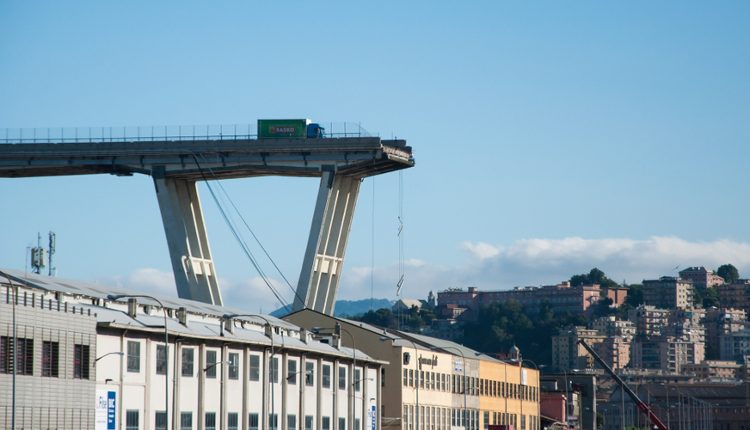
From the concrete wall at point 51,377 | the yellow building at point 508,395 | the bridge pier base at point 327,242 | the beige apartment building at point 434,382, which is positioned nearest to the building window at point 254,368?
the concrete wall at point 51,377

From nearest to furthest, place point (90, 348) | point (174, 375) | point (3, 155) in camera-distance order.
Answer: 1. point (90, 348)
2. point (174, 375)
3. point (3, 155)

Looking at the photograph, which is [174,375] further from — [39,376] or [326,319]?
[326,319]

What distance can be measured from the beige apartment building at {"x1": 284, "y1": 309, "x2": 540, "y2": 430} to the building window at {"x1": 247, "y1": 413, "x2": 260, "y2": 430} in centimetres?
2141

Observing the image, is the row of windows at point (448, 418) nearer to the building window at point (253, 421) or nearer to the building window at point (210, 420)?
the building window at point (253, 421)

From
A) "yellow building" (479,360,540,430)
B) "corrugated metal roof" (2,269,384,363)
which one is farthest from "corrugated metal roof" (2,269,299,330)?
"yellow building" (479,360,540,430)

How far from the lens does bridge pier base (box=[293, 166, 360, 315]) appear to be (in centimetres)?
14800

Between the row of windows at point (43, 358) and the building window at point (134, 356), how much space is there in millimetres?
4511

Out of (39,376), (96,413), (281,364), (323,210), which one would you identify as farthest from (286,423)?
(323,210)

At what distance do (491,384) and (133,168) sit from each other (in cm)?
3922

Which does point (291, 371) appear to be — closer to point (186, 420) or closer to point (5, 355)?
point (186, 420)

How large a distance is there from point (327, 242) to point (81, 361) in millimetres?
82363

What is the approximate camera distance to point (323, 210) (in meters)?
149

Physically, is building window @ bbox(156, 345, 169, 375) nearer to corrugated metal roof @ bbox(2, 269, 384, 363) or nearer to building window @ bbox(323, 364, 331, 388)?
corrugated metal roof @ bbox(2, 269, 384, 363)

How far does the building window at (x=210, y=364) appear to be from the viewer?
8188 centimetres
